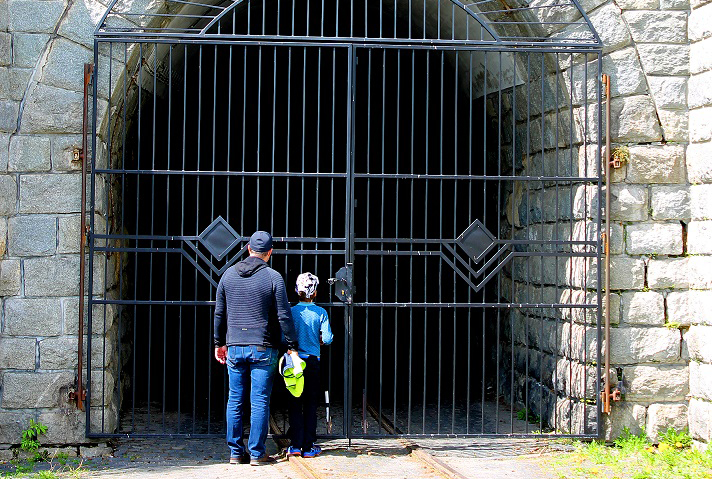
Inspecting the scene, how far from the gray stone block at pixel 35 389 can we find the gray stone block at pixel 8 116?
165 centimetres

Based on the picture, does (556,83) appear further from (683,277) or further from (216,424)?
(216,424)

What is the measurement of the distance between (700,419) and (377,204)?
547 centimetres

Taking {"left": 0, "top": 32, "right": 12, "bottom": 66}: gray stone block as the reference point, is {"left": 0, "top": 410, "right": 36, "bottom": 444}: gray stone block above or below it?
below

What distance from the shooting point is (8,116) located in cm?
576

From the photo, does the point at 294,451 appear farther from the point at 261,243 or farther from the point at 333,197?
the point at 333,197

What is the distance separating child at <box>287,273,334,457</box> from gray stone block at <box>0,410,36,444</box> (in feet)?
5.84

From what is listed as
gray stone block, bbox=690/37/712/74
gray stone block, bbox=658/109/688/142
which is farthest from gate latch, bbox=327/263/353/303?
gray stone block, bbox=690/37/712/74

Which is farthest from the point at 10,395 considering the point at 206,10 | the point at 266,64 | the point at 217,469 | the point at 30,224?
the point at 266,64

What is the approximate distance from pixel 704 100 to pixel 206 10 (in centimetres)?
377

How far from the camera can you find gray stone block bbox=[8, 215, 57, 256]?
226 inches

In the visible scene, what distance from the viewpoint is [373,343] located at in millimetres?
10484

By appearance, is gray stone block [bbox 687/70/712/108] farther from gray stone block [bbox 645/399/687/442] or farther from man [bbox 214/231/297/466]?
man [bbox 214/231/297/466]

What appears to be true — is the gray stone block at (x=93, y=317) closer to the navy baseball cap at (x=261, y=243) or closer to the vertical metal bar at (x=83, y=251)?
the vertical metal bar at (x=83, y=251)

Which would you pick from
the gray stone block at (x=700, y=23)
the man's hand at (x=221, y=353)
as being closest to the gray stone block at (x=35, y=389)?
the man's hand at (x=221, y=353)
